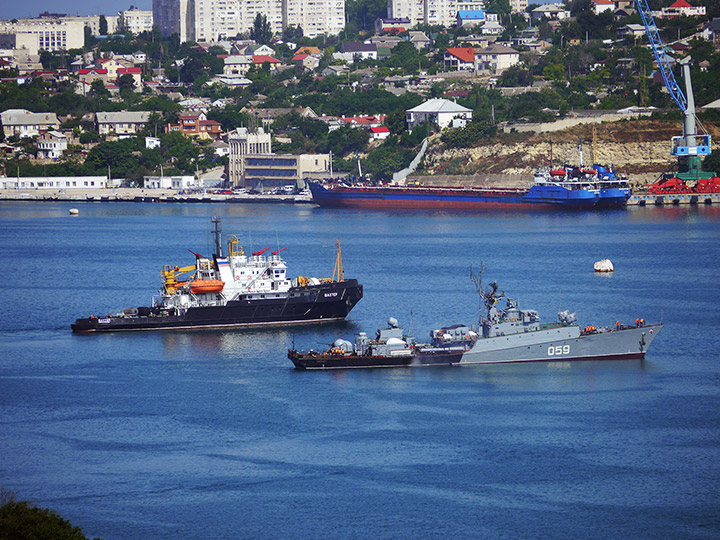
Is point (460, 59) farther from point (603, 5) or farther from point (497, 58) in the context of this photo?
point (603, 5)

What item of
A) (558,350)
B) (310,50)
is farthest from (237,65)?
(558,350)

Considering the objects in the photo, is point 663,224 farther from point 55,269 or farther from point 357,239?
point 55,269

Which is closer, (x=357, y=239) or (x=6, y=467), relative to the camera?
(x=6, y=467)

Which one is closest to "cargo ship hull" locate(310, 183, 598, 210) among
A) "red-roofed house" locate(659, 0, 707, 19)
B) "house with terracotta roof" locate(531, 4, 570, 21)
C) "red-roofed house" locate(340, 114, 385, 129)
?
"red-roofed house" locate(340, 114, 385, 129)

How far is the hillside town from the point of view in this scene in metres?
121

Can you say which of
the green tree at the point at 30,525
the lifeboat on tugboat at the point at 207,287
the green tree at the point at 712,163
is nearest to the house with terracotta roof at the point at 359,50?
the green tree at the point at 712,163

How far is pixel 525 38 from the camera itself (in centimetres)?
16638

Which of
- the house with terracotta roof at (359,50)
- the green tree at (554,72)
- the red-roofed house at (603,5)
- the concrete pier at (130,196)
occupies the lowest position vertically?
the concrete pier at (130,196)

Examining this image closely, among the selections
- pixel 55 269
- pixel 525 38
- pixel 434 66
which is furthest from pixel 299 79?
pixel 55 269

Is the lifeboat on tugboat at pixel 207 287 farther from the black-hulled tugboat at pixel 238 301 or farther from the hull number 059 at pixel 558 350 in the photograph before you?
the hull number 059 at pixel 558 350

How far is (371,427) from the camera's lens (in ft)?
114

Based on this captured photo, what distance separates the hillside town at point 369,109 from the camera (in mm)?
120562

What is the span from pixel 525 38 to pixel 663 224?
279 feet

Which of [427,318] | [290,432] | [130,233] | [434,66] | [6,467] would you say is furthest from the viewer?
[434,66]
